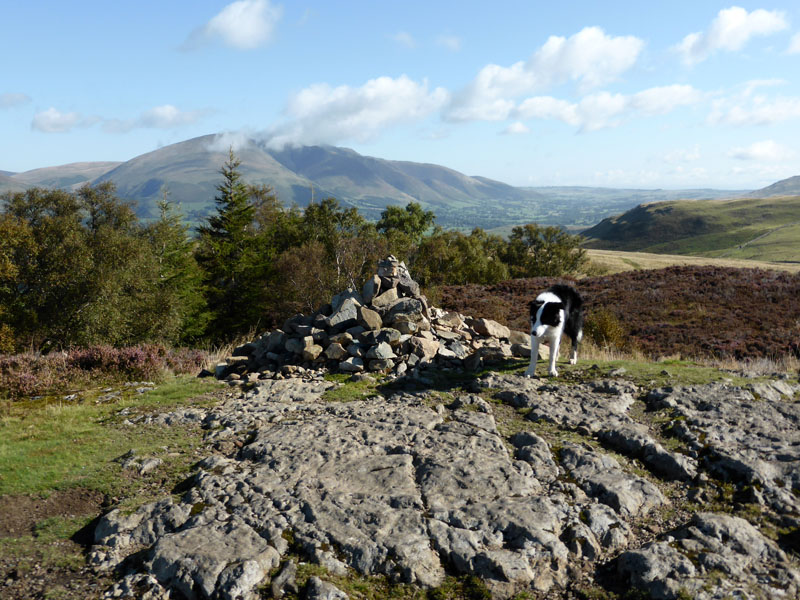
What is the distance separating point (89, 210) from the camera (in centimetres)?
4625

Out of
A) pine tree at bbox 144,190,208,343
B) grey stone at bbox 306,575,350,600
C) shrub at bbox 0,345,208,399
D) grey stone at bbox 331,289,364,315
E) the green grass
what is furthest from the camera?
pine tree at bbox 144,190,208,343

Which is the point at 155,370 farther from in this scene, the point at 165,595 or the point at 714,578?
the point at 714,578

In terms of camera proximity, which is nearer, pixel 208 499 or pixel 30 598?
pixel 30 598

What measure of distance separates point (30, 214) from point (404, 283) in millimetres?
40701

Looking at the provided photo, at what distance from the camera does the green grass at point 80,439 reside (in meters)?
6.77

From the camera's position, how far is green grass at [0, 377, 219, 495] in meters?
6.77

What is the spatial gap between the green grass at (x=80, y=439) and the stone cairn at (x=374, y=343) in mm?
1763

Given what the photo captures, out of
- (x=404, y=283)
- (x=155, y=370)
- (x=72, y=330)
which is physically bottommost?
(x=72, y=330)

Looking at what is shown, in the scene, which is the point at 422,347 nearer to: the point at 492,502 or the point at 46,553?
the point at 492,502

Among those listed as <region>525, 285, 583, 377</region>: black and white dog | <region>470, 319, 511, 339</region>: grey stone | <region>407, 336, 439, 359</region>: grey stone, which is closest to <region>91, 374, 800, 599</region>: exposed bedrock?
<region>525, 285, 583, 377</region>: black and white dog

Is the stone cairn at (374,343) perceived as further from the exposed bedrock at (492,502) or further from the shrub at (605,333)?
the shrub at (605,333)

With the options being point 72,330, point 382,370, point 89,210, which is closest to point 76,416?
point 382,370

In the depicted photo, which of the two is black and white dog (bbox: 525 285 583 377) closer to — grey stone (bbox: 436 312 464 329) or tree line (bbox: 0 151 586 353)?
grey stone (bbox: 436 312 464 329)

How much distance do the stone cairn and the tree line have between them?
14270mm
